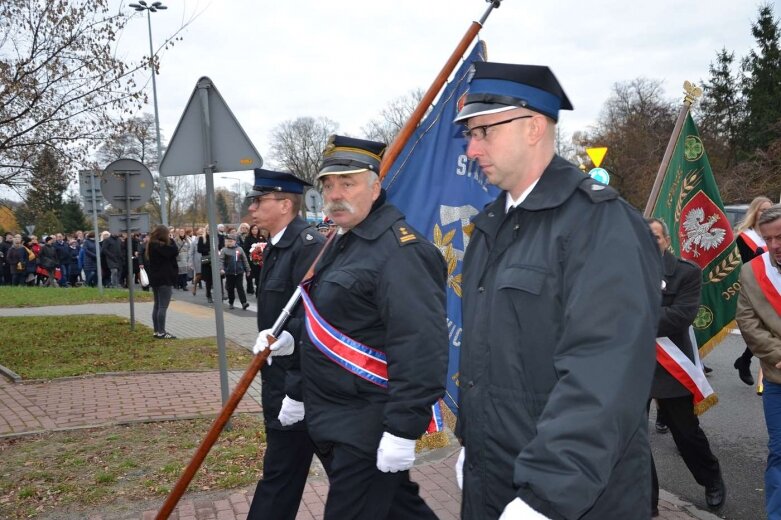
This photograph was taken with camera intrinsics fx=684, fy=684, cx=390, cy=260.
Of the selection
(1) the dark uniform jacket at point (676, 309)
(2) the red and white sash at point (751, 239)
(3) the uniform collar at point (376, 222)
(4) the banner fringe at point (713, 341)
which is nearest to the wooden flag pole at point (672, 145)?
(4) the banner fringe at point (713, 341)

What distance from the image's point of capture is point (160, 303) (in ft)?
38.3

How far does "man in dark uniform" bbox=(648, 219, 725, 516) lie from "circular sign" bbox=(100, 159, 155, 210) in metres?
9.33

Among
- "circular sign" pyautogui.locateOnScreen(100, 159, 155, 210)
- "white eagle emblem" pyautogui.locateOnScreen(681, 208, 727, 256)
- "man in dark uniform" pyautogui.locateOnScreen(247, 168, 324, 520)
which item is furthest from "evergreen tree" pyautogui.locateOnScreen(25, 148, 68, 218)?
"white eagle emblem" pyautogui.locateOnScreen(681, 208, 727, 256)

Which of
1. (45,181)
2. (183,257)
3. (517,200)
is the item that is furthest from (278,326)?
(183,257)

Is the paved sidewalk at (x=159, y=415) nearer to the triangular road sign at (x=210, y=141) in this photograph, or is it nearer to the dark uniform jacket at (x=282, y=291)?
the dark uniform jacket at (x=282, y=291)

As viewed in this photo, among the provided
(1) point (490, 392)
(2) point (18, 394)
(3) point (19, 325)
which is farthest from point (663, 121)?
(1) point (490, 392)

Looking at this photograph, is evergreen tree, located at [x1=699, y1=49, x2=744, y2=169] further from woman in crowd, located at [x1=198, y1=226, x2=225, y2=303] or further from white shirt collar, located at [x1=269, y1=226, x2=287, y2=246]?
white shirt collar, located at [x1=269, y1=226, x2=287, y2=246]

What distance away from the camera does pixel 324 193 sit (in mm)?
3240

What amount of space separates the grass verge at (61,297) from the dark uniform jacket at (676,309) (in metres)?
16.9

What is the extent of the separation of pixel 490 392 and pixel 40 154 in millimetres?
11511

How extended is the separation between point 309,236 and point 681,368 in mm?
2549

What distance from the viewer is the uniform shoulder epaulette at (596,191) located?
1765 mm

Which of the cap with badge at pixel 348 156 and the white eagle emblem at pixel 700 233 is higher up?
the cap with badge at pixel 348 156

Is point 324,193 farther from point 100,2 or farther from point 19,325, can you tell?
point 19,325
